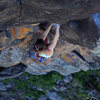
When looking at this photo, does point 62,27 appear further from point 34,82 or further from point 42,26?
point 34,82

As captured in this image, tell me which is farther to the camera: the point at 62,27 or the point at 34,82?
the point at 34,82

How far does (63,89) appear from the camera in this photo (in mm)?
7148

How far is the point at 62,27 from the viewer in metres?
2.87

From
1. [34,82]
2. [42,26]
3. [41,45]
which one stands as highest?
[42,26]

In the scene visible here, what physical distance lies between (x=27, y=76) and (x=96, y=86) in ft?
14.5

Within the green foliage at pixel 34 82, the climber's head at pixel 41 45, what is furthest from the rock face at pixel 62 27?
the green foliage at pixel 34 82

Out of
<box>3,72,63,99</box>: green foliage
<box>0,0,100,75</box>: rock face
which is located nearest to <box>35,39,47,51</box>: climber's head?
<box>0,0,100,75</box>: rock face

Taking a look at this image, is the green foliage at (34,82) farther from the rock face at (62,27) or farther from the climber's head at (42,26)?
the climber's head at (42,26)

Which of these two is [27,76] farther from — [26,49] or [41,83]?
[26,49]

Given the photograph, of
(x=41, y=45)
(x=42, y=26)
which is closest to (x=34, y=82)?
(x=41, y=45)

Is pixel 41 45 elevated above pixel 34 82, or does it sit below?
above

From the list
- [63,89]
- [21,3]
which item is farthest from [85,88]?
[21,3]

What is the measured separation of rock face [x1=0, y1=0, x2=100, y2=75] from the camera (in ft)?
5.67

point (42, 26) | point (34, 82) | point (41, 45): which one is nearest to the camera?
point (42, 26)
